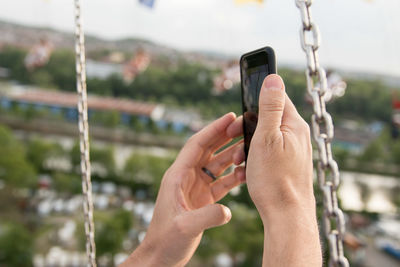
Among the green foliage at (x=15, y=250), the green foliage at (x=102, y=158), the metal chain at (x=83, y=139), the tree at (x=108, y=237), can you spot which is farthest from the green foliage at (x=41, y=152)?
the metal chain at (x=83, y=139)

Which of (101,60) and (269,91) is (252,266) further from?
(101,60)

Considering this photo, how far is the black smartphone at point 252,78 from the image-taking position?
51 centimetres

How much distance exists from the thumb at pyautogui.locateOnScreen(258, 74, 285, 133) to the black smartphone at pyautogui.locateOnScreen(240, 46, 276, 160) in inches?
4.0

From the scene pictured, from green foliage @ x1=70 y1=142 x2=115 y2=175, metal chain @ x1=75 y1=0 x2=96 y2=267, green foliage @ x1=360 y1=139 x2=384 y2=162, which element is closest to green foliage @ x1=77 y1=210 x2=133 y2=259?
green foliage @ x1=70 y1=142 x2=115 y2=175

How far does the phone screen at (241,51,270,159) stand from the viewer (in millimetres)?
524

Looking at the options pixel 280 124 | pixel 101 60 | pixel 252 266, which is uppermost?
pixel 101 60

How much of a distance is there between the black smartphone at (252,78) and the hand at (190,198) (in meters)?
0.04

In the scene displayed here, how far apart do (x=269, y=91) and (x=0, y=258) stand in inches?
186

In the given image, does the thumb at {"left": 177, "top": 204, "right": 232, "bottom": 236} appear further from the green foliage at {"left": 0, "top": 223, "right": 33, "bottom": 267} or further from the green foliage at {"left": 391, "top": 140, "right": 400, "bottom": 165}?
the green foliage at {"left": 391, "top": 140, "right": 400, "bottom": 165}

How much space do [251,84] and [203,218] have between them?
22 cm

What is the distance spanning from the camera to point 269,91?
1.33ft

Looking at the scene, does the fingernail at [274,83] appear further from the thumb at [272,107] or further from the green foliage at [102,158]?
the green foliage at [102,158]

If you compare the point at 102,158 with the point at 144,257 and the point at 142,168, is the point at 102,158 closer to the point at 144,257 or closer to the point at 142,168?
the point at 142,168

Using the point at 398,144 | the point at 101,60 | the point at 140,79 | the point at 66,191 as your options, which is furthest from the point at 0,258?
the point at 101,60
